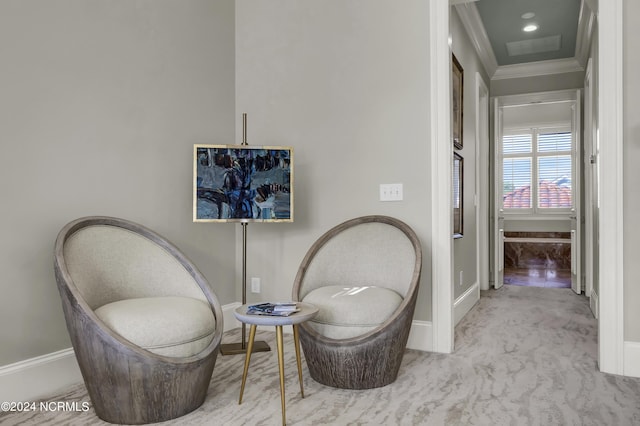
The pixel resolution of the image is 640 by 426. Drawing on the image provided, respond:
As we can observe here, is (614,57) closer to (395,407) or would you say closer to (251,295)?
A: (395,407)

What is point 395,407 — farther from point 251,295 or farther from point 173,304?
point 251,295

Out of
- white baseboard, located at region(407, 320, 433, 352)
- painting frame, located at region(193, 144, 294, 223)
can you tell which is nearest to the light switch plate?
painting frame, located at region(193, 144, 294, 223)

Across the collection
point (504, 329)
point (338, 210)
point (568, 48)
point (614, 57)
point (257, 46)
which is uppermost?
point (568, 48)

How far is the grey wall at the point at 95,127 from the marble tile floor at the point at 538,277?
175 inches

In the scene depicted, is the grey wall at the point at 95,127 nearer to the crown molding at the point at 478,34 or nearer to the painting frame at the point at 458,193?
the painting frame at the point at 458,193

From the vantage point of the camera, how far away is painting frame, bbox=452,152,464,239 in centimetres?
403

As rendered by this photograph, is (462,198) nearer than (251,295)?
No

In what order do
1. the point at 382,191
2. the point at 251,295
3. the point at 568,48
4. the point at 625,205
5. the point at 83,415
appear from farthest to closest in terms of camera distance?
the point at 568,48 → the point at 251,295 → the point at 382,191 → the point at 625,205 → the point at 83,415

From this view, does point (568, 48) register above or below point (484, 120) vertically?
above

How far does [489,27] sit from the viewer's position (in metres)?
4.77

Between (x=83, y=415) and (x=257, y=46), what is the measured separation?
8.91 ft

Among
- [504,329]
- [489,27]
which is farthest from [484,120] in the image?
[504,329]

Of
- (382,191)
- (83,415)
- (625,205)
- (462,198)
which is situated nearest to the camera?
(83,415)

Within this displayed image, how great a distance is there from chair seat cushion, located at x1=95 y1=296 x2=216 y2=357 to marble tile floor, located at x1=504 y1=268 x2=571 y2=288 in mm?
5105
